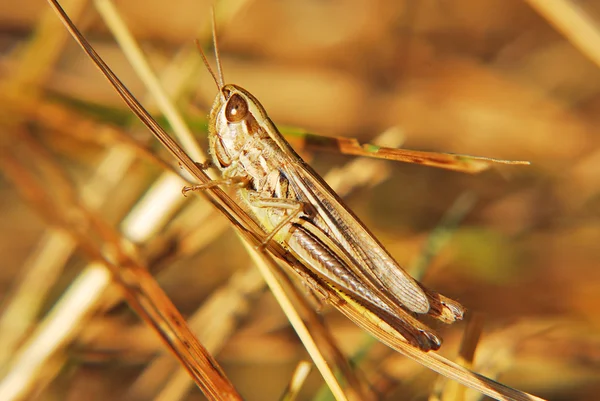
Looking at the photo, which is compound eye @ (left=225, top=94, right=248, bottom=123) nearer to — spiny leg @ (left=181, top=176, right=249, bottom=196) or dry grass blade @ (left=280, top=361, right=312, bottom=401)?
spiny leg @ (left=181, top=176, right=249, bottom=196)

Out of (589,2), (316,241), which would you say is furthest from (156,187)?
(589,2)

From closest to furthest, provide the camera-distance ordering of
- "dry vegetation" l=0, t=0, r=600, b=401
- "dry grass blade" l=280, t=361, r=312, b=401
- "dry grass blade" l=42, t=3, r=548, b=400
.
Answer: "dry grass blade" l=42, t=3, r=548, b=400 < "dry grass blade" l=280, t=361, r=312, b=401 < "dry vegetation" l=0, t=0, r=600, b=401

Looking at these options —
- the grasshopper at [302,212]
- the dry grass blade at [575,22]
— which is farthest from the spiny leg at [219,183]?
the dry grass blade at [575,22]

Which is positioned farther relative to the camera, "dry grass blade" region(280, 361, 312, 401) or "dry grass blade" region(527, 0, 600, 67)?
"dry grass blade" region(527, 0, 600, 67)

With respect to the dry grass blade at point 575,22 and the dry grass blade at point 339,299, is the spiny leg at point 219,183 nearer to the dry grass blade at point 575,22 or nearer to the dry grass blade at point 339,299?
the dry grass blade at point 339,299

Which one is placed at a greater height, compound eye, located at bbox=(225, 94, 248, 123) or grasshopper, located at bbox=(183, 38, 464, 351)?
compound eye, located at bbox=(225, 94, 248, 123)

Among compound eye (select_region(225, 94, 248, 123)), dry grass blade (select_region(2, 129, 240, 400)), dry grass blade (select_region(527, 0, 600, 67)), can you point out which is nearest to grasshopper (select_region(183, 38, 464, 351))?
compound eye (select_region(225, 94, 248, 123))
